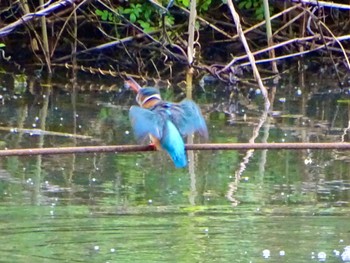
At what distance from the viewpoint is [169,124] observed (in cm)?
357

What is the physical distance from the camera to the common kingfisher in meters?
3.50

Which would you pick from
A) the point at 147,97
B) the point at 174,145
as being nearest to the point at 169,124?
the point at 174,145

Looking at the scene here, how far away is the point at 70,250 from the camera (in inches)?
A: 166

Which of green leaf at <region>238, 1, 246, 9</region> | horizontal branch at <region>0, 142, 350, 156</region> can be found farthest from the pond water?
green leaf at <region>238, 1, 246, 9</region>

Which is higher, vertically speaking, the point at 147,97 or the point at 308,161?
the point at 147,97

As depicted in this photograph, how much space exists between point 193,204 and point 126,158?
3.88 feet

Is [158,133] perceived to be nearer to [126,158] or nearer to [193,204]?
[193,204]

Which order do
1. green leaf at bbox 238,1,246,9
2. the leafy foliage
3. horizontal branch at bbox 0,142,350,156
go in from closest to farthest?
horizontal branch at bbox 0,142,350,156, the leafy foliage, green leaf at bbox 238,1,246,9

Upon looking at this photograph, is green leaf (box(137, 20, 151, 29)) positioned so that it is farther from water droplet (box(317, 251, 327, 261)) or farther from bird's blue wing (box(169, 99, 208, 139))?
bird's blue wing (box(169, 99, 208, 139))

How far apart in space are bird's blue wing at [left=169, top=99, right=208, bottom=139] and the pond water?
0.68 metres

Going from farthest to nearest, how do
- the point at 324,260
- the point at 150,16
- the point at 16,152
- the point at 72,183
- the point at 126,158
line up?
the point at 150,16 → the point at 126,158 → the point at 72,183 → the point at 324,260 → the point at 16,152

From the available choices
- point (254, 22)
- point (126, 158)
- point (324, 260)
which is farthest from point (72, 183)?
point (254, 22)

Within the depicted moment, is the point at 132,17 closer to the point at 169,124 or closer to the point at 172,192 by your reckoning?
the point at 172,192

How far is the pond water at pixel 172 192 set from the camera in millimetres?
4273
